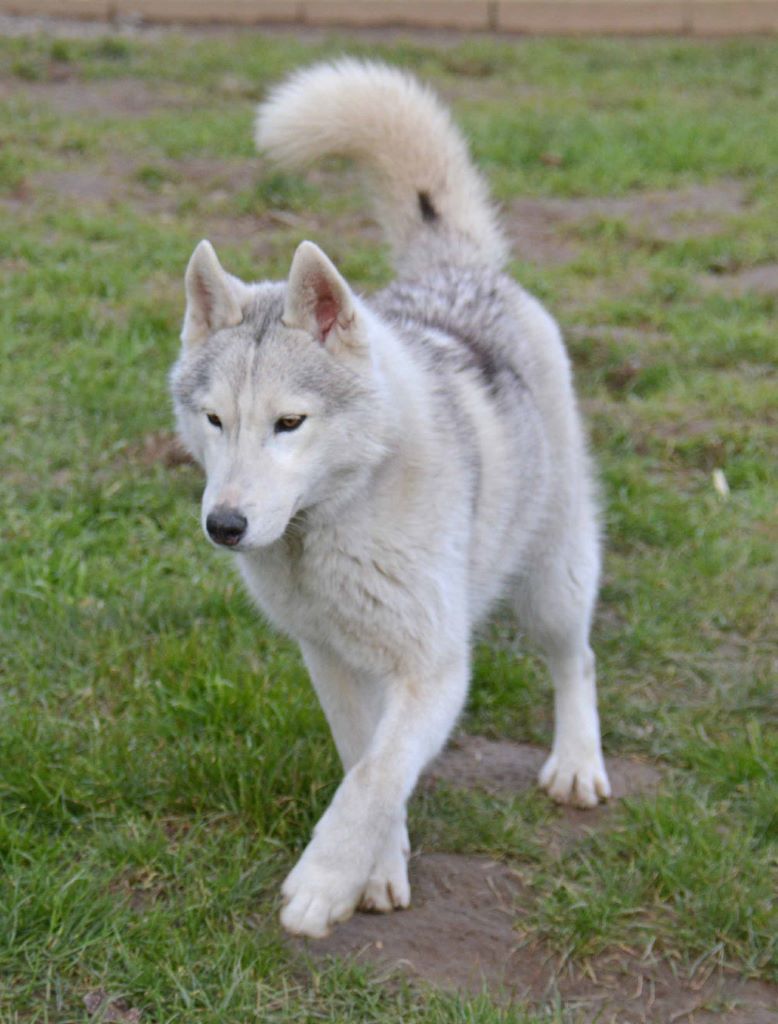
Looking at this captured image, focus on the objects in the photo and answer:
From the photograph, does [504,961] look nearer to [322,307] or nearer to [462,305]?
[322,307]

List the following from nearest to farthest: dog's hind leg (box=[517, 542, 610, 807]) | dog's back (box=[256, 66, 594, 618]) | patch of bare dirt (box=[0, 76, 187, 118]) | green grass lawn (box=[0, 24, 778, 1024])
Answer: green grass lawn (box=[0, 24, 778, 1024]) → dog's back (box=[256, 66, 594, 618]) → dog's hind leg (box=[517, 542, 610, 807]) → patch of bare dirt (box=[0, 76, 187, 118])

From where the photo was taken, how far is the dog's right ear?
10.5ft

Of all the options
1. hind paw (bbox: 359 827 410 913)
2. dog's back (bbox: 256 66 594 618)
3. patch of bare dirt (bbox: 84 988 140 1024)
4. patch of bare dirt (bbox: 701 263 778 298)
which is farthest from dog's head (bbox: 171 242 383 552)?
patch of bare dirt (bbox: 701 263 778 298)

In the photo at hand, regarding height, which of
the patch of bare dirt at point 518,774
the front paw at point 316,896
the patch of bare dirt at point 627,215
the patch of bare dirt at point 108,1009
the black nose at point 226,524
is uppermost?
the black nose at point 226,524

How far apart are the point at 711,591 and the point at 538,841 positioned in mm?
1439

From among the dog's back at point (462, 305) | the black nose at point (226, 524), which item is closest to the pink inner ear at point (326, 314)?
the dog's back at point (462, 305)

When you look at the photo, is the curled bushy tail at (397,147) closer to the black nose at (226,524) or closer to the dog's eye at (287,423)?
the dog's eye at (287,423)

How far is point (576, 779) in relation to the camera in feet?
12.6

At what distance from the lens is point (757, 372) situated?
6250mm

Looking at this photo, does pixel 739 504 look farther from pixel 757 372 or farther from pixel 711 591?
pixel 757 372

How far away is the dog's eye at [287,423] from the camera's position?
9.86ft

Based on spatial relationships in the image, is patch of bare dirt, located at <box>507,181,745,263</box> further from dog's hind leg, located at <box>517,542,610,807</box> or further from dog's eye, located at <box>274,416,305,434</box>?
dog's eye, located at <box>274,416,305,434</box>

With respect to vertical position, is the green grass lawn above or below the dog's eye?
below

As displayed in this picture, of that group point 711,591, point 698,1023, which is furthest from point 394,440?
point 711,591
